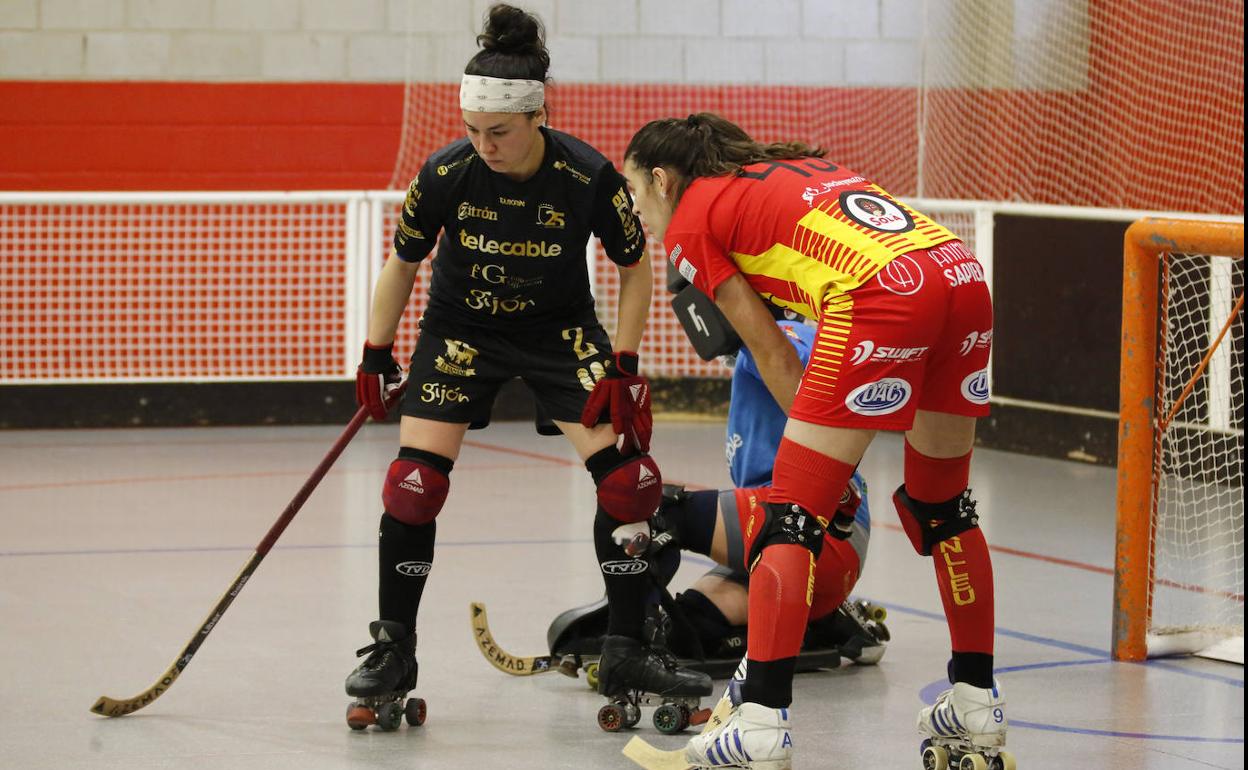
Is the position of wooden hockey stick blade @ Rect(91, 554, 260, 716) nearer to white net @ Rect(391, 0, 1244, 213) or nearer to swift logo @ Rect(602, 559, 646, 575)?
swift logo @ Rect(602, 559, 646, 575)

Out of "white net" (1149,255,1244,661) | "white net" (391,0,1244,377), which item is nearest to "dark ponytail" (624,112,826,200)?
"white net" (1149,255,1244,661)

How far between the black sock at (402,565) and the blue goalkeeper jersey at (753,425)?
0.83m

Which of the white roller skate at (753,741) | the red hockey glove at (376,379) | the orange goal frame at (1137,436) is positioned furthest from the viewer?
the orange goal frame at (1137,436)

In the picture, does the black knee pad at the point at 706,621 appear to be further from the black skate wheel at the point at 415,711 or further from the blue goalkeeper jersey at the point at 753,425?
the black skate wheel at the point at 415,711

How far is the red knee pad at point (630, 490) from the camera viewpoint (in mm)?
3412

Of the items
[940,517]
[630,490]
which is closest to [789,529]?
[940,517]

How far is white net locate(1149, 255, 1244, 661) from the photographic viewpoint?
450 cm

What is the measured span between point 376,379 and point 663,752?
1.01m

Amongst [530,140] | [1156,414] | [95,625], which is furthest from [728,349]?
[95,625]

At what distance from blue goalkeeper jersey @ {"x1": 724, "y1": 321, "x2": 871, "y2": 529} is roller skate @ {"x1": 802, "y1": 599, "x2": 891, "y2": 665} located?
0.75 feet

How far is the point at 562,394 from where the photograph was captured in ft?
11.4

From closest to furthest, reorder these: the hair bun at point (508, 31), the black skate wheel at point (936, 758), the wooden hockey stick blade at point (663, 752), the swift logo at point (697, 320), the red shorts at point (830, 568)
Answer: the wooden hockey stick blade at point (663, 752) → the black skate wheel at point (936, 758) → the hair bun at point (508, 31) → the red shorts at point (830, 568) → the swift logo at point (697, 320)

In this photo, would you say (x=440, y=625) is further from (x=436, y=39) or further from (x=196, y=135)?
(x=436, y=39)

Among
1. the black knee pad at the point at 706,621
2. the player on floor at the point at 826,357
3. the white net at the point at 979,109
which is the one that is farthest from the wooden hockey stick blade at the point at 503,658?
the white net at the point at 979,109
